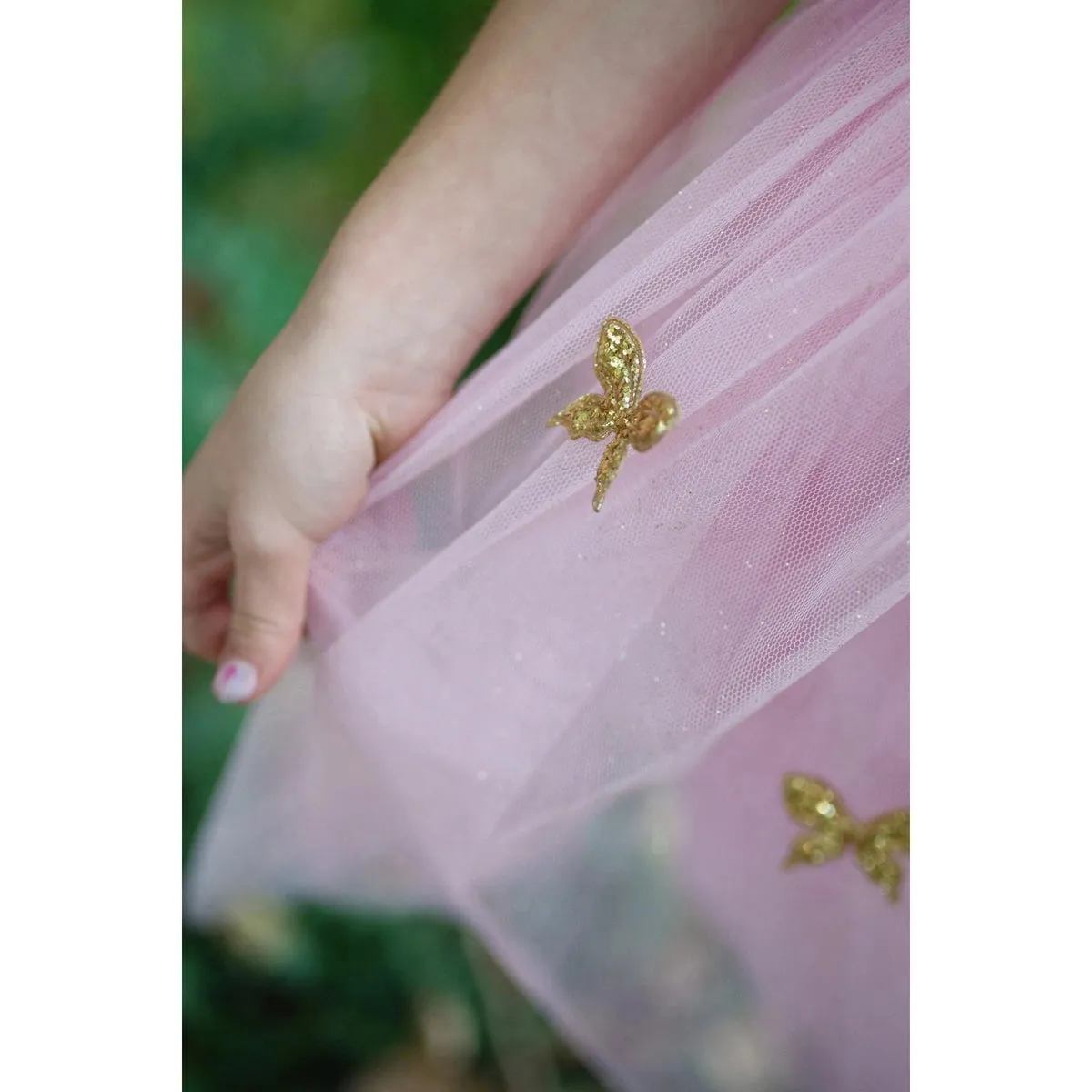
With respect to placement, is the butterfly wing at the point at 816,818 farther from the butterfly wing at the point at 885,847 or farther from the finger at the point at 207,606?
the finger at the point at 207,606

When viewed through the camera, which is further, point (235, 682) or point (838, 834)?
point (235, 682)

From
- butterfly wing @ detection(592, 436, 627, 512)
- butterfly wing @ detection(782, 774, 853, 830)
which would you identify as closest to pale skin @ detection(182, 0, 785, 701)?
butterfly wing @ detection(592, 436, 627, 512)

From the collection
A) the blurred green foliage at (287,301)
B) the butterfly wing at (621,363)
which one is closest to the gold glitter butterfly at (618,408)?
the butterfly wing at (621,363)

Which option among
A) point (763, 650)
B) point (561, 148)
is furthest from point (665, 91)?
point (763, 650)
